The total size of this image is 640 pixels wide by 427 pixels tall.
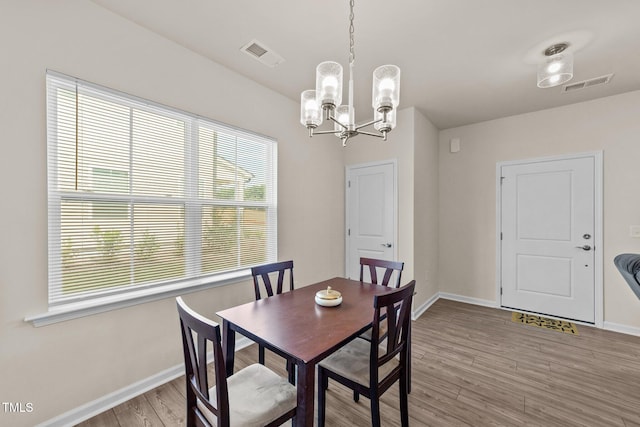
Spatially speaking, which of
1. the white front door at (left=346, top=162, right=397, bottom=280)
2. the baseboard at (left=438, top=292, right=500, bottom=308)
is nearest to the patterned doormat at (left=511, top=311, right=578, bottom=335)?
the baseboard at (left=438, top=292, right=500, bottom=308)

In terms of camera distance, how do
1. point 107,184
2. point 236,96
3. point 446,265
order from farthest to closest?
point 446,265
point 236,96
point 107,184

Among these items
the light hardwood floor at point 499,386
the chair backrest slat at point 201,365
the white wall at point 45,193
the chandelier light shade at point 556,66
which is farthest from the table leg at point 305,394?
the chandelier light shade at point 556,66

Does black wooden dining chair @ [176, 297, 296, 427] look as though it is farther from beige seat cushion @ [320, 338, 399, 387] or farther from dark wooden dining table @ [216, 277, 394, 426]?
beige seat cushion @ [320, 338, 399, 387]

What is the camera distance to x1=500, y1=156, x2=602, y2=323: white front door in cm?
338

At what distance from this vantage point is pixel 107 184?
1948 mm

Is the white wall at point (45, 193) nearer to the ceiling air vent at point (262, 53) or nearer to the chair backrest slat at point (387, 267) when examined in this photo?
the ceiling air vent at point (262, 53)

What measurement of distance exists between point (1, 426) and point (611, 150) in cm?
590

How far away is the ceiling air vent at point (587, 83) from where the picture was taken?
9.22ft

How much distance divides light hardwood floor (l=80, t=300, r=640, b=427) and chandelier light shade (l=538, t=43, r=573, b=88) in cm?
257

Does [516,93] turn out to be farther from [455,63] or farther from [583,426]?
[583,426]

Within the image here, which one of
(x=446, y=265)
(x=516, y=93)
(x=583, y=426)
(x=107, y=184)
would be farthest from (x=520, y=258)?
(x=107, y=184)

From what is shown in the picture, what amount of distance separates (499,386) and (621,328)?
2.30 m

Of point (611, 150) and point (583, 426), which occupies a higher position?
point (611, 150)

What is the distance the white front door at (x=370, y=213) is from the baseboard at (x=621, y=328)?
2.59m
